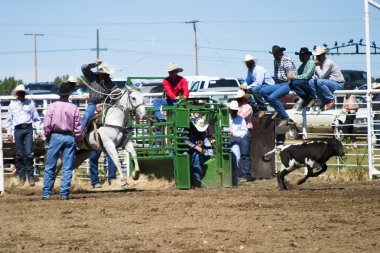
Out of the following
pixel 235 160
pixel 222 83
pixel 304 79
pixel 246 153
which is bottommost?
pixel 235 160

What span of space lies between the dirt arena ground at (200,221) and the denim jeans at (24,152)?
2.24 metres

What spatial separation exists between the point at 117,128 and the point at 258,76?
Result: 3.50m

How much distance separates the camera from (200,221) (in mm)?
11305

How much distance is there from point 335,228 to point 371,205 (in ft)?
7.67

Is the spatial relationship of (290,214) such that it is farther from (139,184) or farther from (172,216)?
(139,184)

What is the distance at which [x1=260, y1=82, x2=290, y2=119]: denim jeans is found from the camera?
18.2 m

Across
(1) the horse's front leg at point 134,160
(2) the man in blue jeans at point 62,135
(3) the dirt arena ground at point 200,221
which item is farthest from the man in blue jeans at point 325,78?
(2) the man in blue jeans at point 62,135

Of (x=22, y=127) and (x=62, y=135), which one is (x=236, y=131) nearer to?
(x=62, y=135)

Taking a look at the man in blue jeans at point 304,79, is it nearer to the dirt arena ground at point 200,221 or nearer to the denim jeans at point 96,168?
the dirt arena ground at point 200,221

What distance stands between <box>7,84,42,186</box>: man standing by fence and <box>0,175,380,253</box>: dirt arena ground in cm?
226

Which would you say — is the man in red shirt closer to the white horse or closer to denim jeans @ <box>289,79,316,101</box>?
the white horse

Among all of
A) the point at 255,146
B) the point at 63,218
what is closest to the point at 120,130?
the point at 255,146

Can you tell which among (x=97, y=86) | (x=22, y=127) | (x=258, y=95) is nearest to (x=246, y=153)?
(x=258, y=95)

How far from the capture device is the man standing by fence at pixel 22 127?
17.7 meters
